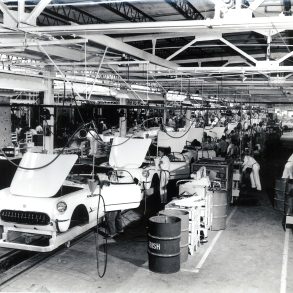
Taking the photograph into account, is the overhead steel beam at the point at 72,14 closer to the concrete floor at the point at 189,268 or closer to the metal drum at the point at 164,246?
the metal drum at the point at 164,246

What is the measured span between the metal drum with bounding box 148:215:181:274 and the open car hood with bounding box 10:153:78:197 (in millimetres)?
2048

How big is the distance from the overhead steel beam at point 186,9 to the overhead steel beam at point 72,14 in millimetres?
2057

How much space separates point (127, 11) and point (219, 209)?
5.15m

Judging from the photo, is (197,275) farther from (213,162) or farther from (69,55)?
(69,55)

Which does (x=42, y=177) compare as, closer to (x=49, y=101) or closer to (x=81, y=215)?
(x=81, y=215)

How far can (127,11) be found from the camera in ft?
28.6

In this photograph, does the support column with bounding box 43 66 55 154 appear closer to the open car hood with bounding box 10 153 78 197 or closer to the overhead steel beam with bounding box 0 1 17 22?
the open car hood with bounding box 10 153 78 197

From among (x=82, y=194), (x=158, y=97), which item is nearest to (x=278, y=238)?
(x=82, y=194)

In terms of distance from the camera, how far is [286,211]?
10.0 m

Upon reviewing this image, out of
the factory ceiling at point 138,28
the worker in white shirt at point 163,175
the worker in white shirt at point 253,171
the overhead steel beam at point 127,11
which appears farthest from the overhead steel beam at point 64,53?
the worker in white shirt at point 253,171

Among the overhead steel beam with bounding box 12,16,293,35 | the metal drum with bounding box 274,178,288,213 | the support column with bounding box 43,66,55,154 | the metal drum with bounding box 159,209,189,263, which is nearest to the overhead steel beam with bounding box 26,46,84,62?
the support column with bounding box 43,66,55,154

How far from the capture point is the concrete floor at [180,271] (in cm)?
665

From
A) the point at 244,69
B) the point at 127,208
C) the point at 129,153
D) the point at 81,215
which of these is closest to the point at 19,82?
the point at 129,153

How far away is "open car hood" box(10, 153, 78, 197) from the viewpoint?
770 centimetres
